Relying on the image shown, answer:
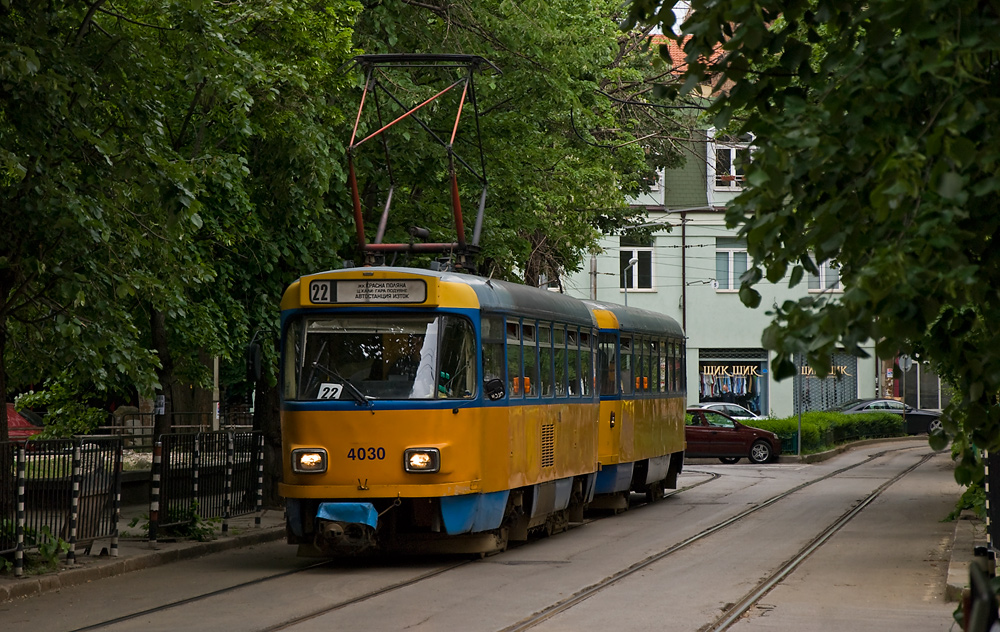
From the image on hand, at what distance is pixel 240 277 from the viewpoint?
771 inches

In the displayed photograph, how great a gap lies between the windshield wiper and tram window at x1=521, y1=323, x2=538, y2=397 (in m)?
2.60

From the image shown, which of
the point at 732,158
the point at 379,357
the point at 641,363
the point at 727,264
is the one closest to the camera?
the point at 379,357

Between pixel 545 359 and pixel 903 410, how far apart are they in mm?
38108

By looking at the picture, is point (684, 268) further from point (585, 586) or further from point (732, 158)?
point (585, 586)

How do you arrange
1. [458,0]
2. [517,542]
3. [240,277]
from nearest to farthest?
[517,542] → [240,277] → [458,0]

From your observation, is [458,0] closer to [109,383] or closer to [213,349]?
[213,349]

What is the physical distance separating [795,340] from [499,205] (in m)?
18.7

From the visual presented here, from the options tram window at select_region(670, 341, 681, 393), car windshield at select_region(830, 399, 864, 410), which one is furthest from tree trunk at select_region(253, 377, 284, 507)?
car windshield at select_region(830, 399, 864, 410)

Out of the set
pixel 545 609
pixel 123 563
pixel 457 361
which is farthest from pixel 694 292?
pixel 545 609

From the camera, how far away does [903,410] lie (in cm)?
5250

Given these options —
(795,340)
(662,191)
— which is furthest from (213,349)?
(662,191)

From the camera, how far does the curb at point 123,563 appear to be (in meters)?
12.6

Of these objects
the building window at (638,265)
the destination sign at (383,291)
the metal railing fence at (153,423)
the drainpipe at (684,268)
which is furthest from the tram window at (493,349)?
the building window at (638,265)

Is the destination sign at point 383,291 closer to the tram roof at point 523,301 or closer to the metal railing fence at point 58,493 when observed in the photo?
the tram roof at point 523,301
